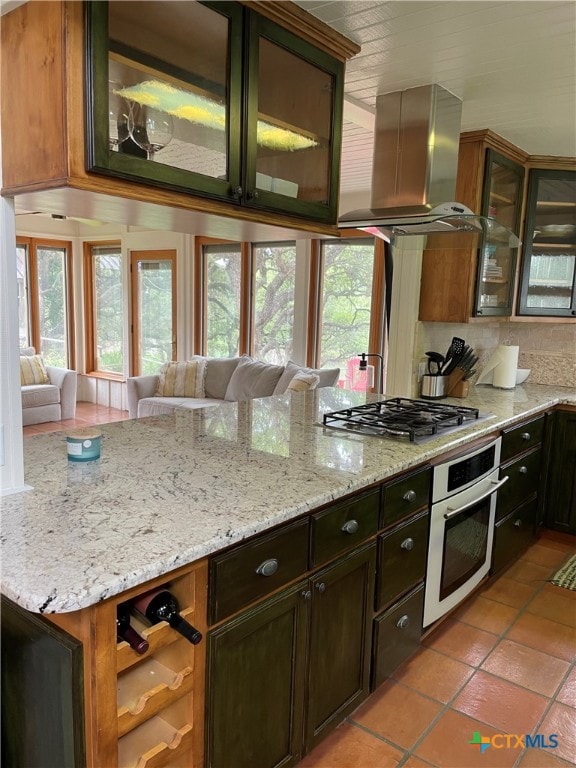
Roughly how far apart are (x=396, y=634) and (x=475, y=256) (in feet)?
7.12

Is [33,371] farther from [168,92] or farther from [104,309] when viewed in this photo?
[168,92]

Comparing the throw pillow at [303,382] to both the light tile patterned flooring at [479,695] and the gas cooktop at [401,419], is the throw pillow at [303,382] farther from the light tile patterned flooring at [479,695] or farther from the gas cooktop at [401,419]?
the light tile patterned flooring at [479,695]

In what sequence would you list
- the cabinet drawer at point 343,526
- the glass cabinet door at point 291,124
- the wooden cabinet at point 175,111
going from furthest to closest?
the glass cabinet door at point 291,124 → the cabinet drawer at point 343,526 → the wooden cabinet at point 175,111

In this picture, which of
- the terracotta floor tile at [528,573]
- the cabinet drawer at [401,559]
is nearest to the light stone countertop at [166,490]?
the cabinet drawer at [401,559]

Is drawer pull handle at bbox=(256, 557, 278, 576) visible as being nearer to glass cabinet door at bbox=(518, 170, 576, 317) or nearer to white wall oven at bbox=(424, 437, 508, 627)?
white wall oven at bbox=(424, 437, 508, 627)

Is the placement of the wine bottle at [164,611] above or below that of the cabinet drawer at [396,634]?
above

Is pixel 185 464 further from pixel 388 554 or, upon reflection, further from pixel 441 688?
pixel 441 688

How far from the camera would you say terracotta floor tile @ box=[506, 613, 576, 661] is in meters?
2.52

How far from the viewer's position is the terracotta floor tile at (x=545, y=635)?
252 centimetres

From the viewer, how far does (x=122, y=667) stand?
1168 millimetres

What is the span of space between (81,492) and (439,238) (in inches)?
81.0

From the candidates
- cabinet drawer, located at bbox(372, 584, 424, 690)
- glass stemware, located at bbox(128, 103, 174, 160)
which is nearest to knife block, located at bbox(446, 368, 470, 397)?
cabinet drawer, located at bbox(372, 584, 424, 690)

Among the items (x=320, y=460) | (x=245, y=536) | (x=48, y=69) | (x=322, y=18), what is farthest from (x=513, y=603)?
(x=48, y=69)

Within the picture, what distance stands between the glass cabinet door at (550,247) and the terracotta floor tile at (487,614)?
6.35ft
